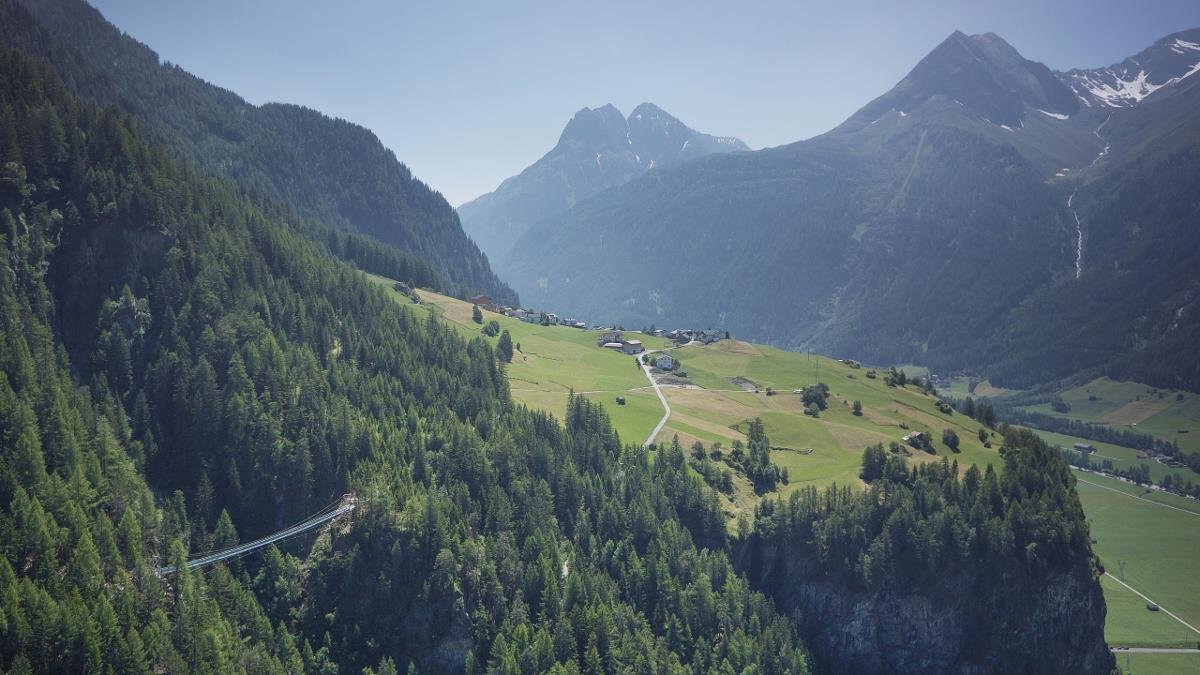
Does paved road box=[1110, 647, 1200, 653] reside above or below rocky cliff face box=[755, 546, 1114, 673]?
below

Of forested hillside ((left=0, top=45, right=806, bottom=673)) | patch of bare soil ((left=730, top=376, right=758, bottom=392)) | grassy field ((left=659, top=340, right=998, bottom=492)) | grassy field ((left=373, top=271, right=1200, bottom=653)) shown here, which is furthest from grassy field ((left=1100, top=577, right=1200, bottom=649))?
forested hillside ((left=0, top=45, right=806, bottom=673))

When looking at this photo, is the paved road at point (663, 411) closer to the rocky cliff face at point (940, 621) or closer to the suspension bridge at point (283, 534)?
the rocky cliff face at point (940, 621)

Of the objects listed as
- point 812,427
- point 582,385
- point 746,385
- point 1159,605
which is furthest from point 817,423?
point 1159,605

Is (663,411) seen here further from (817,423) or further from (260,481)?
(260,481)

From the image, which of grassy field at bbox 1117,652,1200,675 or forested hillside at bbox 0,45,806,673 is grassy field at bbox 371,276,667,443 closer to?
forested hillside at bbox 0,45,806,673

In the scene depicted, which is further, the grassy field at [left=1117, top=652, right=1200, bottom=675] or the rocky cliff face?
the grassy field at [left=1117, top=652, right=1200, bottom=675]

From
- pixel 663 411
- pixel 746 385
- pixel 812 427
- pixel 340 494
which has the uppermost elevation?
pixel 746 385
